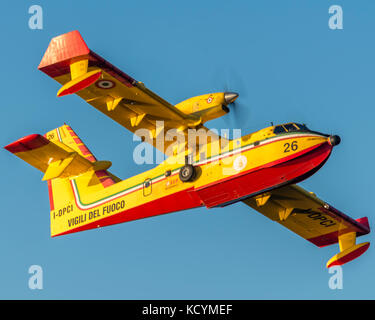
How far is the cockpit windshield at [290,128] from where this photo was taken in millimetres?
19797

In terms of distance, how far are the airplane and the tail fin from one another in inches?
1.4

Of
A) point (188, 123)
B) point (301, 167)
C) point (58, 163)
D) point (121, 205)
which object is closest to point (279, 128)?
point (301, 167)

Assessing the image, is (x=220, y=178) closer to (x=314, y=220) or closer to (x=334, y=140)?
(x=334, y=140)

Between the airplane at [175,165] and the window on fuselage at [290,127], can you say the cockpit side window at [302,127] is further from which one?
the window on fuselage at [290,127]

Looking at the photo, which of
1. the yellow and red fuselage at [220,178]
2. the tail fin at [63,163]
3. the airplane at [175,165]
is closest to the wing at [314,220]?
the airplane at [175,165]

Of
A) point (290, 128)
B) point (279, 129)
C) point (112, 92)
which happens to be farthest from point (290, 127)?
point (112, 92)

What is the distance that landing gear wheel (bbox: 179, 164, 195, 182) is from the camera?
20750 mm

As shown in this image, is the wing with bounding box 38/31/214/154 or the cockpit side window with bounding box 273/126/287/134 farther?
the cockpit side window with bounding box 273/126/287/134

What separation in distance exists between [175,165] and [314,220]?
6.10 m

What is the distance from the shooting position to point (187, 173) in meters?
20.9

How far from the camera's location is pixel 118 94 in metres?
20.5

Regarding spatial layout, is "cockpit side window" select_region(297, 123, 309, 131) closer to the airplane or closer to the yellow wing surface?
the airplane

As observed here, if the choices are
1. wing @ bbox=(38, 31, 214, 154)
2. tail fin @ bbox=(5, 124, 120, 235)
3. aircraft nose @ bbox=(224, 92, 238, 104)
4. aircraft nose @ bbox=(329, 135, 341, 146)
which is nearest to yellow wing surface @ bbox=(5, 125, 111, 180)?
tail fin @ bbox=(5, 124, 120, 235)

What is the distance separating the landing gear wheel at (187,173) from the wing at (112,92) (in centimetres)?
115
